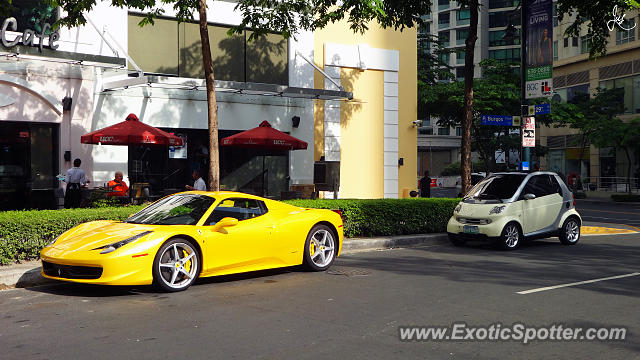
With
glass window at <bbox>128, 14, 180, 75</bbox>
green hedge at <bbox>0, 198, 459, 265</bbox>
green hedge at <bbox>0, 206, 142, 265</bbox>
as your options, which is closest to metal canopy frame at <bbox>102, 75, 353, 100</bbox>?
glass window at <bbox>128, 14, 180, 75</bbox>

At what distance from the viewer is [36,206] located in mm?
17094

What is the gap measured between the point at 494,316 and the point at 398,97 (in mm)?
18731

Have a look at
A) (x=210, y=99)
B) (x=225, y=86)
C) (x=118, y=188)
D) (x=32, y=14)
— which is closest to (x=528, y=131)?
(x=225, y=86)

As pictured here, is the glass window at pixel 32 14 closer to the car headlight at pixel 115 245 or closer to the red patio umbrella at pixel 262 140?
the red patio umbrella at pixel 262 140

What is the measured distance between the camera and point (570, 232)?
1409cm

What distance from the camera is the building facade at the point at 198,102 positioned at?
17.0 meters

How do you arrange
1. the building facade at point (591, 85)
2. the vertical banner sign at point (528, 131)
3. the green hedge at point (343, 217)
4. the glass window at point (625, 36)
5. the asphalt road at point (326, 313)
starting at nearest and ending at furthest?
the asphalt road at point (326, 313)
the green hedge at point (343, 217)
the vertical banner sign at point (528, 131)
the glass window at point (625, 36)
the building facade at point (591, 85)

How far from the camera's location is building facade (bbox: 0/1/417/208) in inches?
667

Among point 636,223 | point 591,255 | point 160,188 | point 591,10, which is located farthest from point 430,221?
point 636,223

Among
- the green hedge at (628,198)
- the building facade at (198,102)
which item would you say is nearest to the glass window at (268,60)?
the building facade at (198,102)

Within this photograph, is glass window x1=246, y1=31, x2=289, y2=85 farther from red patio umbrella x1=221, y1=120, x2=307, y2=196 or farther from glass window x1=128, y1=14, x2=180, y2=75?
red patio umbrella x1=221, y1=120, x2=307, y2=196

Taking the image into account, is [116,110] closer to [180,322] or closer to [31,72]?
[31,72]

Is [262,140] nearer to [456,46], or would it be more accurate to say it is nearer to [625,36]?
[625,36]

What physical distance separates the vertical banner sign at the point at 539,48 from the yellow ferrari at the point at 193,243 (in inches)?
354
